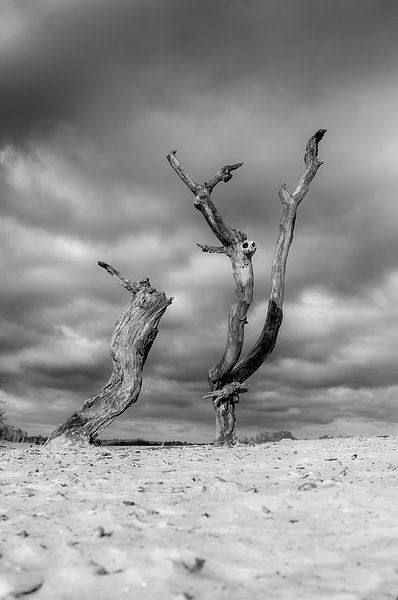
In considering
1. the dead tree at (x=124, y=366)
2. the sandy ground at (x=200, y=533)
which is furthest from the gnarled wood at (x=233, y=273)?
the sandy ground at (x=200, y=533)

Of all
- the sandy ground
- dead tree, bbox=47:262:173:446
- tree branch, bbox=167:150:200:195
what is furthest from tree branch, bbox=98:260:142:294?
the sandy ground

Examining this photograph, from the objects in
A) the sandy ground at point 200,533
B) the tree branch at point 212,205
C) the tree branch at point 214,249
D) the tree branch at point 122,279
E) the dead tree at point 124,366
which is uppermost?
the tree branch at point 212,205

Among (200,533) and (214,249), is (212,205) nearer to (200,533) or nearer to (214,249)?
(214,249)

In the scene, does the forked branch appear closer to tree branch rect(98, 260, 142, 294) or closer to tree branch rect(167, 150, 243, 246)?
tree branch rect(167, 150, 243, 246)

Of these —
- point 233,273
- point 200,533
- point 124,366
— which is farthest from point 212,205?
point 200,533

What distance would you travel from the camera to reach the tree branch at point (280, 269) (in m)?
12.0

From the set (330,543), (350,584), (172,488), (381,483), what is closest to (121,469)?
(172,488)

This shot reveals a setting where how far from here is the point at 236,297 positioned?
12.1 meters

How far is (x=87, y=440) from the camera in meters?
11.3

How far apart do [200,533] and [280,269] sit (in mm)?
9077

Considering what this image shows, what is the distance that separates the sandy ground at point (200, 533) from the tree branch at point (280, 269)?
4681 millimetres

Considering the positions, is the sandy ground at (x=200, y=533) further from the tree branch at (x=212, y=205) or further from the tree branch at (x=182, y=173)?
the tree branch at (x=182, y=173)

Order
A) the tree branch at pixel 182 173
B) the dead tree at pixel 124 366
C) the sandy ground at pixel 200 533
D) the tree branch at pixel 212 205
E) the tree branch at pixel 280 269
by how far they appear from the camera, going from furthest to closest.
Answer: the tree branch at pixel 182 173 < the tree branch at pixel 212 205 < the tree branch at pixel 280 269 < the dead tree at pixel 124 366 < the sandy ground at pixel 200 533

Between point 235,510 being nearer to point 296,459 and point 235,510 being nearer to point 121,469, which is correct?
point 121,469
